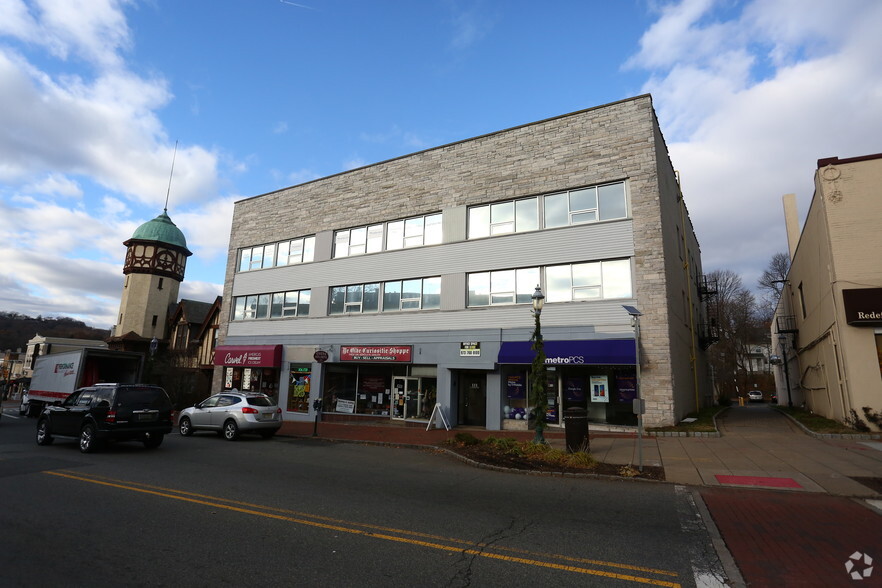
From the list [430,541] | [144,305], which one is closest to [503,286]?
[430,541]

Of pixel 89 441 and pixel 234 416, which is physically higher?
pixel 234 416

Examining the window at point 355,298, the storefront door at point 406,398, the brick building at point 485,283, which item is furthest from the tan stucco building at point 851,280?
the window at point 355,298

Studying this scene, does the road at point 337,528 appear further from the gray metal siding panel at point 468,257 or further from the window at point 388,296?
the window at point 388,296

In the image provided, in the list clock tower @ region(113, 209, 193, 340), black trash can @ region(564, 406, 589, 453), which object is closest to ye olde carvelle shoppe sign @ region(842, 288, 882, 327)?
black trash can @ region(564, 406, 589, 453)

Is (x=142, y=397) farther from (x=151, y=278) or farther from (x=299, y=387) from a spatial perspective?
(x=151, y=278)

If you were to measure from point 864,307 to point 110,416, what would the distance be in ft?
69.8

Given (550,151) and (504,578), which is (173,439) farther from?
(550,151)

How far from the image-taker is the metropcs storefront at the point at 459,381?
16750mm

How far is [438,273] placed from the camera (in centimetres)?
2084

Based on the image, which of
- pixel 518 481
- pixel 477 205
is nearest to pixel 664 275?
pixel 477 205

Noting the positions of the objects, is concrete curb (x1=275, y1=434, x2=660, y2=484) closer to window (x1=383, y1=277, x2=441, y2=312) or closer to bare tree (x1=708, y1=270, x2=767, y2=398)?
window (x1=383, y1=277, x2=441, y2=312)

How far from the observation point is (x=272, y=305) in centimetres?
2622

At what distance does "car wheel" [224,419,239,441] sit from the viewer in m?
15.7

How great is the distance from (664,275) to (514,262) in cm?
555
